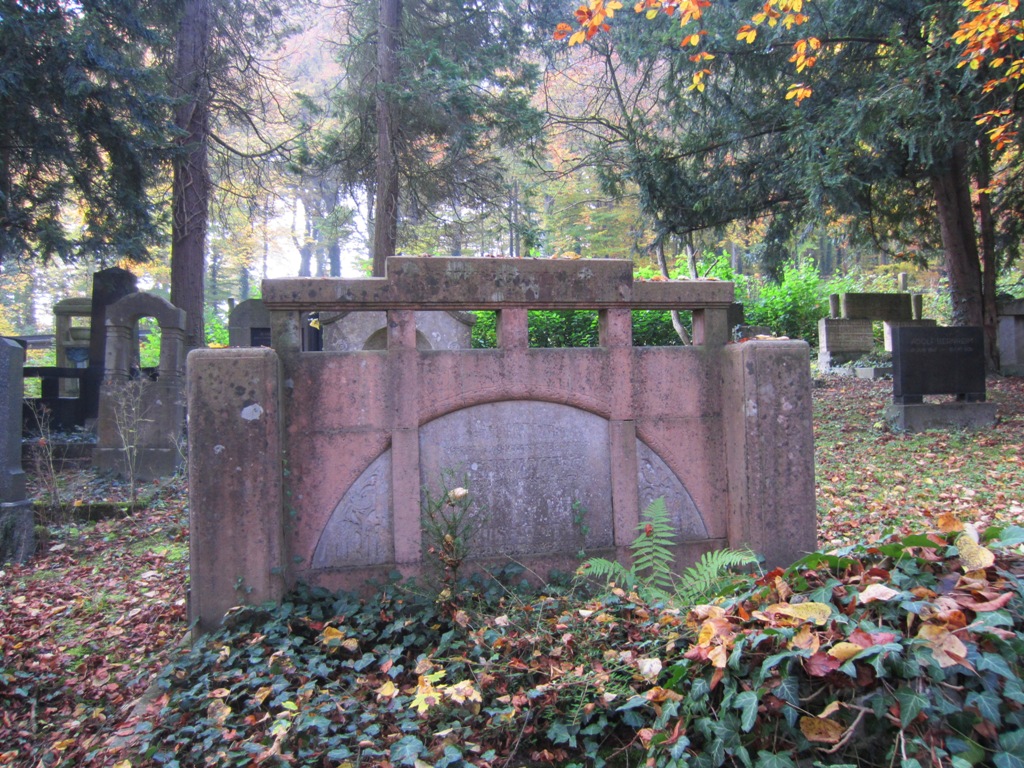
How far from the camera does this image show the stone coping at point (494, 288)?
373cm

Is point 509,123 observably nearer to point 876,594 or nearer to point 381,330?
point 381,330

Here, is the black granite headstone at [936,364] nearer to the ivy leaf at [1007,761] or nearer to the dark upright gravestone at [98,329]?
the ivy leaf at [1007,761]

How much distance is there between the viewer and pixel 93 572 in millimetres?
5445

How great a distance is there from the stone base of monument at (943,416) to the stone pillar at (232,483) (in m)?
9.27

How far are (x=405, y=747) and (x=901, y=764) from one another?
1559 mm

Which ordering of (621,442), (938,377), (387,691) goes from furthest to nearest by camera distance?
(938,377), (621,442), (387,691)

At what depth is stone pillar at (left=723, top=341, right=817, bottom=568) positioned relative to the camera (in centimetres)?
395

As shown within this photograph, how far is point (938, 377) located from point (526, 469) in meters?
8.60

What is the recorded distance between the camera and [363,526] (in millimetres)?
3826

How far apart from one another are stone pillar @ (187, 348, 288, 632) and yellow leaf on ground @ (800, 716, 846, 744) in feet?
8.35

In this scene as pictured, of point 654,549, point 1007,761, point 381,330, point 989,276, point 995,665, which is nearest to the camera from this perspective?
point 1007,761

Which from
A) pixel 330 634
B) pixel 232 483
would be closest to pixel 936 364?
pixel 330 634

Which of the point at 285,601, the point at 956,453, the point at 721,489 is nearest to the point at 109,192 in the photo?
the point at 285,601

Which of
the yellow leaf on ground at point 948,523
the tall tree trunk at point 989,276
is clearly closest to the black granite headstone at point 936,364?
the tall tree trunk at point 989,276
